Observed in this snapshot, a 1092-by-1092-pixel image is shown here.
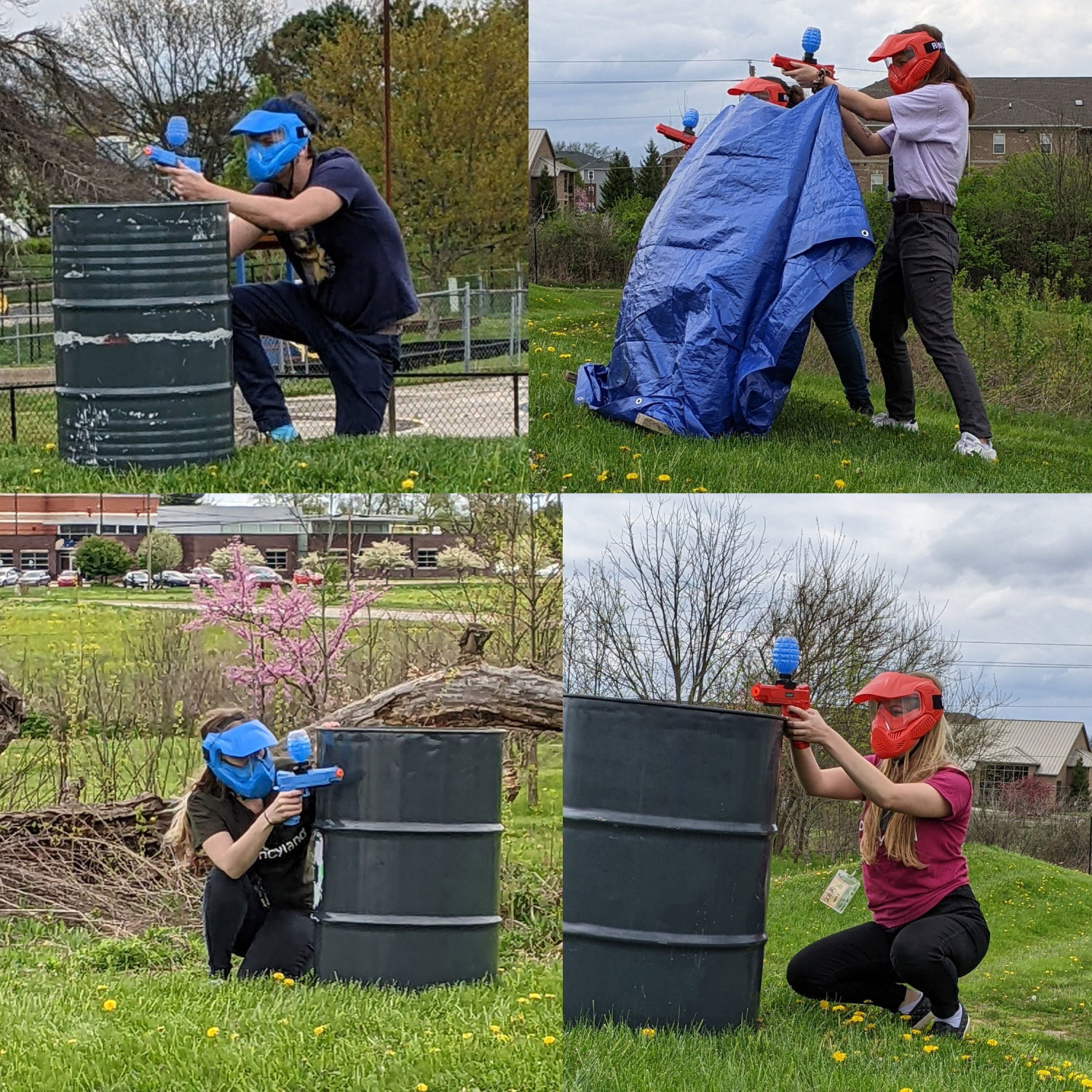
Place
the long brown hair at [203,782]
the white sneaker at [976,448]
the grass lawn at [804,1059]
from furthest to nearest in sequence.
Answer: the white sneaker at [976,448]
the long brown hair at [203,782]
the grass lawn at [804,1059]

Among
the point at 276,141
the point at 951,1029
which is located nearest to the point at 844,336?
the point at 276,141

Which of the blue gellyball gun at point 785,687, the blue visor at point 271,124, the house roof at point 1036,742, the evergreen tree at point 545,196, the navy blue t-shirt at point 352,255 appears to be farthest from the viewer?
the evergreen tree at point 545,196

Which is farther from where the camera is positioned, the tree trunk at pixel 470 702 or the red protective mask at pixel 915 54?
the red protective mask at pixel 915 54

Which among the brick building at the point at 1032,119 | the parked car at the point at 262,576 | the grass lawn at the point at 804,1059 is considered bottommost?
the grass lawn at the point at 804,1059

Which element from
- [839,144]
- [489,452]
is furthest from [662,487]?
[839,144]

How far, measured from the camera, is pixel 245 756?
4.34 meters

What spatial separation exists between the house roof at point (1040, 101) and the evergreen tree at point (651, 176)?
6528mm

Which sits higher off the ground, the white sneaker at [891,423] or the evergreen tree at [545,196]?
the evergreen tree at [545,196]

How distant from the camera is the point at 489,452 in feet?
19.6

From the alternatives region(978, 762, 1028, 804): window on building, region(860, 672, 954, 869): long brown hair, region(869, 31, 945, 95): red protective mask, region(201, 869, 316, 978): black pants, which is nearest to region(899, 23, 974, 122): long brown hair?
region(869, 31, 945, 95): red protective mask

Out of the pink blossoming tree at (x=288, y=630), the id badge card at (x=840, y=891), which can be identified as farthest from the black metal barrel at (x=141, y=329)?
the id badge card at (x=840, y=891)

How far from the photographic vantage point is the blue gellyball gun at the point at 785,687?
3887 mm

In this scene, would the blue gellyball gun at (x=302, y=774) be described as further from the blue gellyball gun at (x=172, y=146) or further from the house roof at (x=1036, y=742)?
the house roof at (x=1036, y=742)

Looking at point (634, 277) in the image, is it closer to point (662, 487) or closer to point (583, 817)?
point (662, 487)
